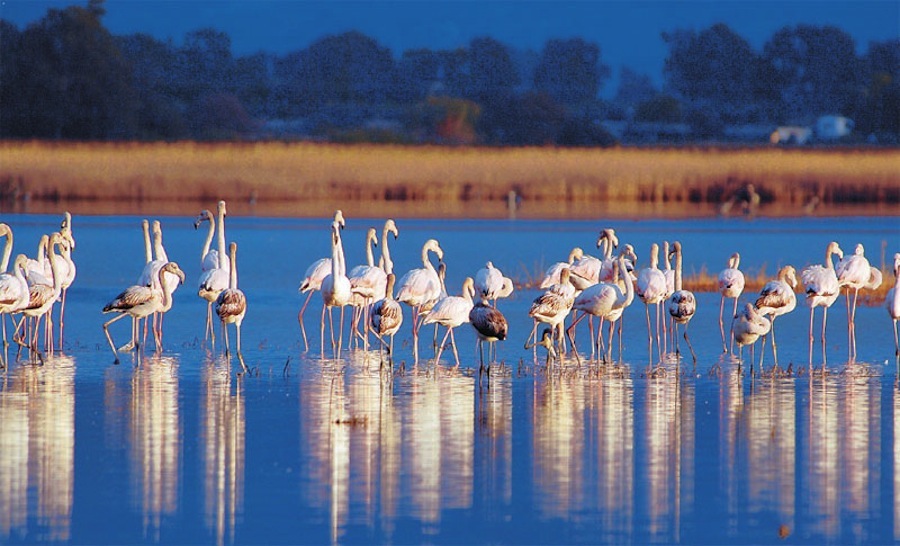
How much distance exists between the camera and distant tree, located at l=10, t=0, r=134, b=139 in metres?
46.5

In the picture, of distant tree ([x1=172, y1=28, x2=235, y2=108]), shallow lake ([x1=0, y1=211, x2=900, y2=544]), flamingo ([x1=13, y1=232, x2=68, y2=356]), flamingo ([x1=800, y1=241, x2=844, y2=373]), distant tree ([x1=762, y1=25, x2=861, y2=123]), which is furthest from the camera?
distant tree ([x1=762, y1=25, x2=861, y2=123])

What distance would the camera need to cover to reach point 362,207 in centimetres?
3256

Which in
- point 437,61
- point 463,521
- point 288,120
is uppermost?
point 437,61

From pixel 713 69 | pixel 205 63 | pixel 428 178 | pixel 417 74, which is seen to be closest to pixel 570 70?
pixel 417 74

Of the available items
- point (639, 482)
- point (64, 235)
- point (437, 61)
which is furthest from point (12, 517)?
point (437, 61)

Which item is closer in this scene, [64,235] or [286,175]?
[64,235]

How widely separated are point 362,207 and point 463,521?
25457 millimetres

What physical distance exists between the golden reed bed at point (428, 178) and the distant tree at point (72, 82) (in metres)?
13.8

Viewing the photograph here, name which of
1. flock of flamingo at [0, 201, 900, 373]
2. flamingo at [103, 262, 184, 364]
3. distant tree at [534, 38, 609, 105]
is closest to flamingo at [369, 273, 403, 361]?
flock of flamingo at [0, 201, 900, 373]

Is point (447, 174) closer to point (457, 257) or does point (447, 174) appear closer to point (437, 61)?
point (457, 257)

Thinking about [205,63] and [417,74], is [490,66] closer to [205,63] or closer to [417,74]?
[417,74]

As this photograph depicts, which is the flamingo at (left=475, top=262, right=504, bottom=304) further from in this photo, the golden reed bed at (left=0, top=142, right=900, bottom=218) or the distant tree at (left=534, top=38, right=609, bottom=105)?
the distant tree at (left=534, top=38, right=609, bottom=105)

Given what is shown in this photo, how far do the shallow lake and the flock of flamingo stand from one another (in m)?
0.25

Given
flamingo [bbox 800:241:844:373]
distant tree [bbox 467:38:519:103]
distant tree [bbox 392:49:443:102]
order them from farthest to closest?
distant tree [bbox 467:38:519:103] < distant tree [bbox 392:49:443:102] < flamingo [bbox 800:241:844:373]
